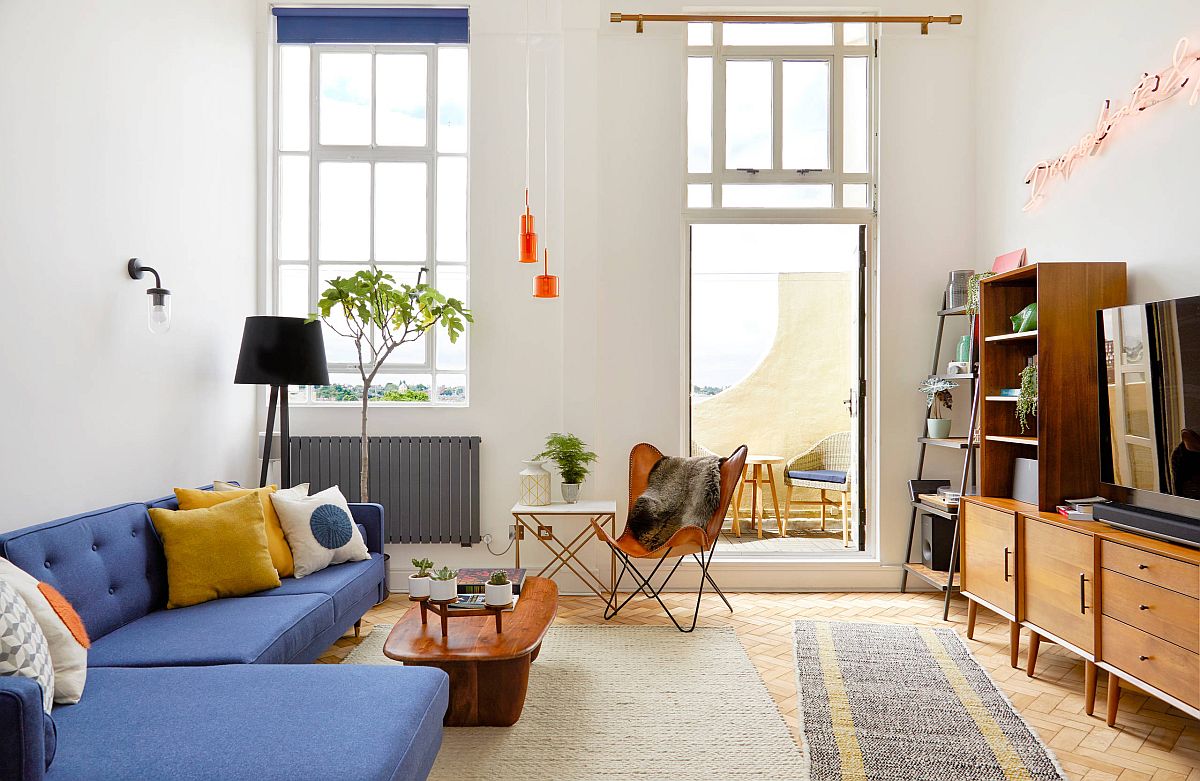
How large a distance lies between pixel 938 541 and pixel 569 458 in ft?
7.12

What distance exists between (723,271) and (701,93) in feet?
6.97

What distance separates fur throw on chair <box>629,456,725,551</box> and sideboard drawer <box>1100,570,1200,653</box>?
1.82 metres

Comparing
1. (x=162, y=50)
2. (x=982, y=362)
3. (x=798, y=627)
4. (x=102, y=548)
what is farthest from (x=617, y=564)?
(x=162, y=50)

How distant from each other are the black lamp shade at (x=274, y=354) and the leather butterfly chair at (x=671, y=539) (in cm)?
175

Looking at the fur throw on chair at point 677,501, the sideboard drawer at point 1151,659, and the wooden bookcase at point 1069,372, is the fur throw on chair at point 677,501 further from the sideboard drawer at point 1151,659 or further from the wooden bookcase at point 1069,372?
the sideboard drawer at point 1151,659

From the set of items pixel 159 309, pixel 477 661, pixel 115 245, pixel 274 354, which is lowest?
pixel 477 661

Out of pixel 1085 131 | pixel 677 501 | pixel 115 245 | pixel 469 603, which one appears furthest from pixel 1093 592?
pixel 115 245

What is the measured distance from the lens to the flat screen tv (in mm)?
2619

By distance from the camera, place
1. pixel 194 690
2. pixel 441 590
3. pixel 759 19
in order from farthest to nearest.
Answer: pixel 759 19 → pixel 441 590 → pixel 194 690

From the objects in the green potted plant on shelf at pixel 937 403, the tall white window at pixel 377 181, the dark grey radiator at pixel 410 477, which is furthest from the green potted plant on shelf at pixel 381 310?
the green potted plant on shelf at pixel 937 403

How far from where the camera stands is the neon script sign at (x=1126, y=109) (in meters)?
2.97

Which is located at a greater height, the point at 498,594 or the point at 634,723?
the point at 498,594

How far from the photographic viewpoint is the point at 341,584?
3.25m

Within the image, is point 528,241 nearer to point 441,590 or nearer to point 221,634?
point 441,590
